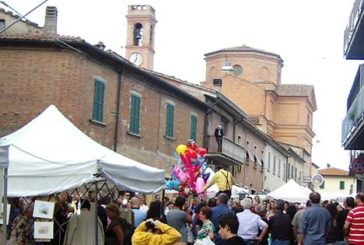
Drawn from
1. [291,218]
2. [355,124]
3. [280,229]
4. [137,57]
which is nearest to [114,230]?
[280,229]

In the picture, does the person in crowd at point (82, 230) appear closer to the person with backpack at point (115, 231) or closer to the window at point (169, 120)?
the person with backpack at point (115, 231)

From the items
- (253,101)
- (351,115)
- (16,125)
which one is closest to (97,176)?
(16,125)

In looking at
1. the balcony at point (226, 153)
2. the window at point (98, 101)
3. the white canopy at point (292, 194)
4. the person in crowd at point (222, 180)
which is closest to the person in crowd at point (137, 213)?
the person in crowd at point (222, 180)

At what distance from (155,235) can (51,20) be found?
21.7m

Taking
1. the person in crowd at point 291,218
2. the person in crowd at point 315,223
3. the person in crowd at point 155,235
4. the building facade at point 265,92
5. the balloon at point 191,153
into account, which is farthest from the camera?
the building facade at point 265,92

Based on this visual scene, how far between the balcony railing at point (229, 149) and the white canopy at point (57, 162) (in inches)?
1081

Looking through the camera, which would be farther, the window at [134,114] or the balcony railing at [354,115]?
the window at [134,114]

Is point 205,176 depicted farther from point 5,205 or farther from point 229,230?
point 229,230

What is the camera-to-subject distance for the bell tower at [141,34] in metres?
74.2

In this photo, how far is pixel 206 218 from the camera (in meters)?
11.8

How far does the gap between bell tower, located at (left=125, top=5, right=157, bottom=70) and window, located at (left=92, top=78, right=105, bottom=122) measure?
4612 centimetres

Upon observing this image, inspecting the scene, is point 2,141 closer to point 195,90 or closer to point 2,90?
point 2,90

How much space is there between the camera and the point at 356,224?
41.0 feet

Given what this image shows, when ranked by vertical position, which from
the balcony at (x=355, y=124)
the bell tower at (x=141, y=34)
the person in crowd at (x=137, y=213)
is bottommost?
the person in crowd at (x=137, y=213)
